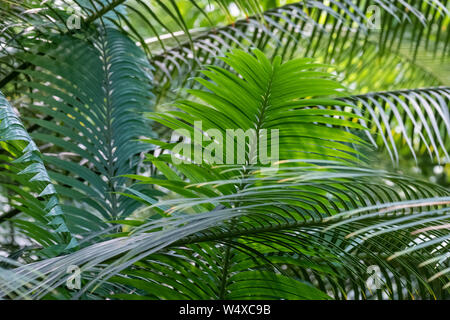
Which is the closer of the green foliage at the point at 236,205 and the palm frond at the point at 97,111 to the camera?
the green foliage at the point at 236,205

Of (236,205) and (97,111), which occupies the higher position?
(97,111)

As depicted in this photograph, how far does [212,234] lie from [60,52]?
0.88 meters

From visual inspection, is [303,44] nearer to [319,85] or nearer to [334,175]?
[319,85]

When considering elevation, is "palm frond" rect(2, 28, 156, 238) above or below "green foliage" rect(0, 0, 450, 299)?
Answer: above

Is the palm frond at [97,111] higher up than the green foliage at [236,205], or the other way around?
the palm frond at [97,111]

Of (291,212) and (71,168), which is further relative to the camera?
(71,168)

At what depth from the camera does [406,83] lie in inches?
104

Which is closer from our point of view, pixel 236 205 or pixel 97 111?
pixel 236 205

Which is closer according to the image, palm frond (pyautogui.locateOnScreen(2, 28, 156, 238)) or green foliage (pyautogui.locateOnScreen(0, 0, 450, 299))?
green foliage (pyautogui.locateOnScreen(0, 0, 450, 299))
